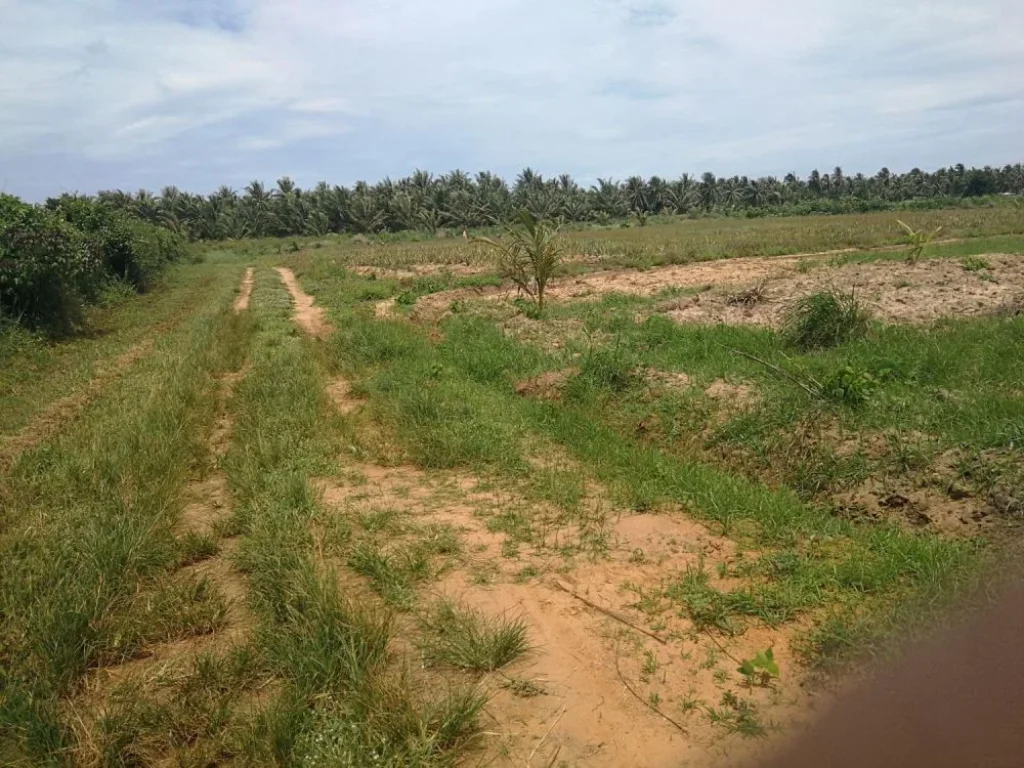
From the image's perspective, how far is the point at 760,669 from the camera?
9.93ft

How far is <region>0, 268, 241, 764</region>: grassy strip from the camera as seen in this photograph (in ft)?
10.1

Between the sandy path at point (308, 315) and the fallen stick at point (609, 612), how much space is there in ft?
29.7

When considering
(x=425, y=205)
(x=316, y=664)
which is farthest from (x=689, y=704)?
(x=425, y=205)

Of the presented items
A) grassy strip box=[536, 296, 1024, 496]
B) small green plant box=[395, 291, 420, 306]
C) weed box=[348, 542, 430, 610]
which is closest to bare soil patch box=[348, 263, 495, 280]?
small green plant box=[395, 291, 420, 306]

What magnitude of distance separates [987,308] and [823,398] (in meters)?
5.24

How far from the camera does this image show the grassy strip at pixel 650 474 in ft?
11.3

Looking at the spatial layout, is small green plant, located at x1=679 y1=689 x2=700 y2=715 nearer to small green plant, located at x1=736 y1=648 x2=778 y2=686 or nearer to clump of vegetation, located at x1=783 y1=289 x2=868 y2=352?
small green plant, located at x1=736 y1=648 x2=778 y2=686

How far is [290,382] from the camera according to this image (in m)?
7.95

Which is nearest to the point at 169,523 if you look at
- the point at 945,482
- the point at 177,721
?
the point at 177,721

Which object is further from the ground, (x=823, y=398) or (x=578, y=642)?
(x=823, y=398)

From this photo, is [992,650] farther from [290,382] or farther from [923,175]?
[923,175]

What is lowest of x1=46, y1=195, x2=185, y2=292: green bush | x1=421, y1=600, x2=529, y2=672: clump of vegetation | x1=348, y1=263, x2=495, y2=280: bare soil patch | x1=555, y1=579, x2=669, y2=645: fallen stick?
x1=555, y1=579, x2=669, y2=645: fallen stick

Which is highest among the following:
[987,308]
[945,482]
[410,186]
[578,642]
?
[410,186]

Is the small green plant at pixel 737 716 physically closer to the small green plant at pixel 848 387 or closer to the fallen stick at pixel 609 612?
the fallen stick at pixel 609 612
